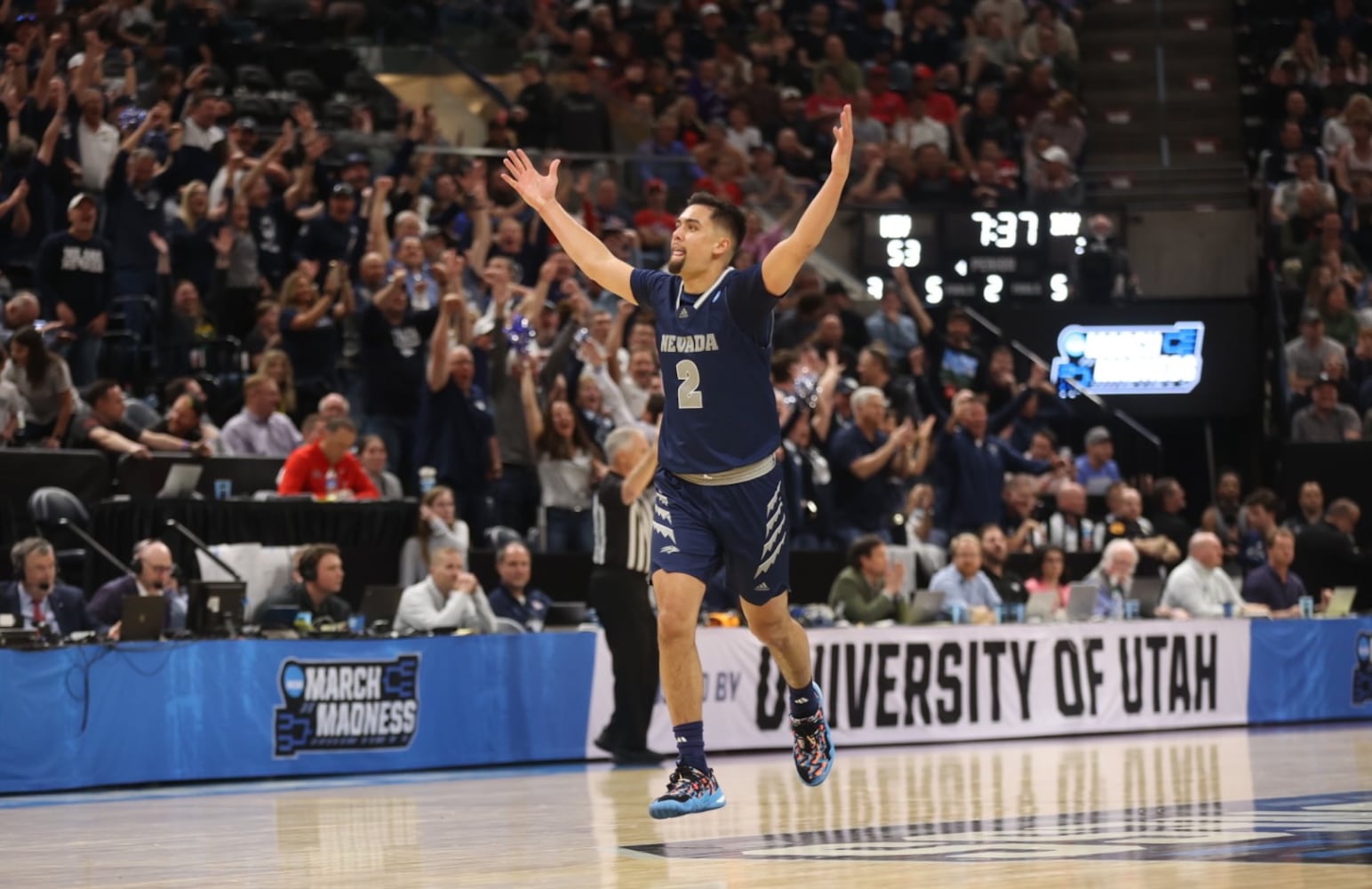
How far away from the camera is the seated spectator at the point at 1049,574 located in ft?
52.7

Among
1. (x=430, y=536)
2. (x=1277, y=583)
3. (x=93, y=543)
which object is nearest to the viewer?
(x=93, y=543)

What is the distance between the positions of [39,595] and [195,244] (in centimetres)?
578

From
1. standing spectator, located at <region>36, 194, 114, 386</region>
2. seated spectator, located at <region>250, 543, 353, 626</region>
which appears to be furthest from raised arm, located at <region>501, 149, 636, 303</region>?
standing spectator, located at <region>36, 194, 114, 386</region>

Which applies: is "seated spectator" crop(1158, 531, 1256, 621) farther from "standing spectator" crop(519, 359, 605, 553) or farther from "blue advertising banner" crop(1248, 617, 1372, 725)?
"standing spectator" crop(519, 359, 605, 553)

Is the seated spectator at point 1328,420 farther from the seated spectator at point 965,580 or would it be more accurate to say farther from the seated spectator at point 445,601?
the seated spectator at point 445,601

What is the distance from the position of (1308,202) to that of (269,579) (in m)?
13.9

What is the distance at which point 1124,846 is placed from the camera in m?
7.21

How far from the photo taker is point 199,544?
13375mm

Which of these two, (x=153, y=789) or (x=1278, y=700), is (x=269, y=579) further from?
(x=1278, y=700)

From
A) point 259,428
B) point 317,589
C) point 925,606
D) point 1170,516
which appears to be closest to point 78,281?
point 259,428

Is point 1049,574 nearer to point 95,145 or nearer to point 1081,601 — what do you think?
point 1081,601

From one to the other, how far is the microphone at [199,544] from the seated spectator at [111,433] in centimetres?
65

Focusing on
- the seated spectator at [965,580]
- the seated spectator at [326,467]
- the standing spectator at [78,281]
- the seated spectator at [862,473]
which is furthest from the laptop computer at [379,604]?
the seated spectator at [862,473]

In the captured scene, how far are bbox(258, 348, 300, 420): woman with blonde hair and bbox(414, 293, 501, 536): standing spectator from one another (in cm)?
101
